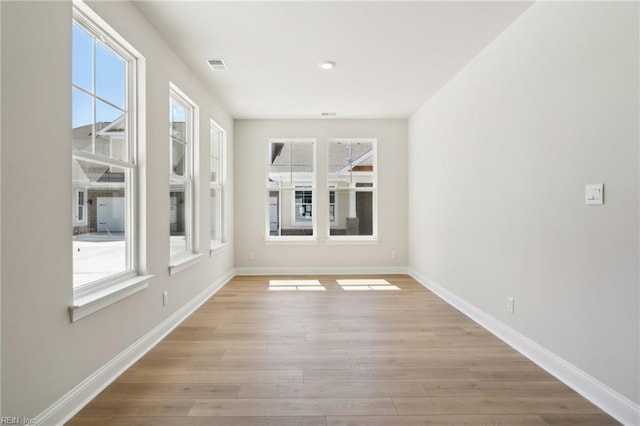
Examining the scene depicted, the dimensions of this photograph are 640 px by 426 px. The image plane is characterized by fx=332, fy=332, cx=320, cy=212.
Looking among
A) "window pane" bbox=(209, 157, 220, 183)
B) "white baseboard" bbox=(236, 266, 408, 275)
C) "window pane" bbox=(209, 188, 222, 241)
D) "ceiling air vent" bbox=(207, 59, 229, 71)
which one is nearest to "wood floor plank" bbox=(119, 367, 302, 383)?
"window pane" bbox=(209, 188, 222, 241)

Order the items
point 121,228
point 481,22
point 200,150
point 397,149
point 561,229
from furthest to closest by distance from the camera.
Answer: point 397,149 → point 200,150 → point 481,22 → point 121,228 → point 561,229

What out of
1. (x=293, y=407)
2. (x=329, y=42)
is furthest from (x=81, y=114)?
(x=293, y=407)

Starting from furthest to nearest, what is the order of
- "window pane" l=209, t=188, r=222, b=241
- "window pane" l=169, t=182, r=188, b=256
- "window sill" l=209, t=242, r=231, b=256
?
"window pane" l=209, t=188, r=222, b=241 < "window sill" l=209, t=242, r=231, b=256 < "window pane" l=169, t=182, r=188, b=256

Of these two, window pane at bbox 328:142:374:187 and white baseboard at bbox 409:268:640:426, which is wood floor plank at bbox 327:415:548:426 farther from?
window pane at bbox 328:142:374:187

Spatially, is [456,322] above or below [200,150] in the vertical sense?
below

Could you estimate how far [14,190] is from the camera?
4.92ft

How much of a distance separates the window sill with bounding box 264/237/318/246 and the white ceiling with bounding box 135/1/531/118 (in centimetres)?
242

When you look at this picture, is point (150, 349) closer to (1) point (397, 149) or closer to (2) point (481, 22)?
(2) point (481, 22)

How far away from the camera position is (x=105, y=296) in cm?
209

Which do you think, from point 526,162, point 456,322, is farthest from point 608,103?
point 456,322

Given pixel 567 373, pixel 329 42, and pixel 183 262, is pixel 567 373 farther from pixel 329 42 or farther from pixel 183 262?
pixel 183 262

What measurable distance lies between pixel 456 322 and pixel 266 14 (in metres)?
3.32

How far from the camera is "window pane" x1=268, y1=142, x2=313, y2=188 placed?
594cm

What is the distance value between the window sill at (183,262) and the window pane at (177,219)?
0.09 meters
